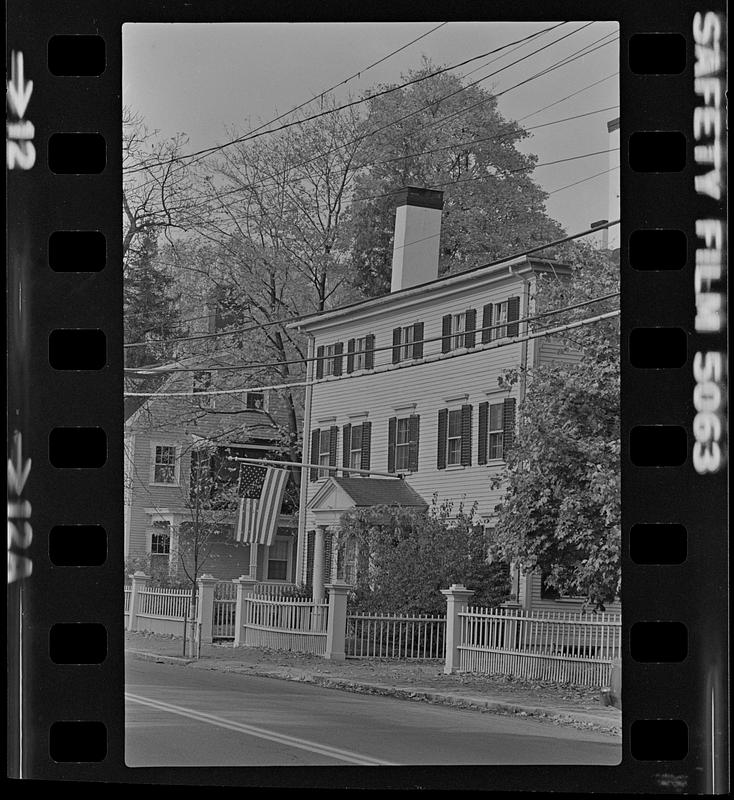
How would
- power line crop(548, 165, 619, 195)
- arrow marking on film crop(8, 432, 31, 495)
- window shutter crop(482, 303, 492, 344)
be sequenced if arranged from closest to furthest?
1. arrow marking on film crop(8, 432, 31, 495)
2. power line crop(548, 165, 619, 195)
3. window shutter crop(482, 303, 492, 344)

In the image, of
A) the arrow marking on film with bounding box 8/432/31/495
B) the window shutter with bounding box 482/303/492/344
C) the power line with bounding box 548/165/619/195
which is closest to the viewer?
the arrow marking on film with bounding box 8/432/31/495

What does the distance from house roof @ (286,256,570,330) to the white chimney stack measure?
0.09 ft

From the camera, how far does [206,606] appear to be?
9.63ft

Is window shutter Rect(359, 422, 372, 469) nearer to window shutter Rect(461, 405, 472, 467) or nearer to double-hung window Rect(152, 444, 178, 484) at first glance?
window shutter Rect(461, 405, 472, 467)

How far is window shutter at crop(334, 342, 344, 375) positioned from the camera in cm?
288

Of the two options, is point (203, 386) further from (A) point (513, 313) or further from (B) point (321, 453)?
(A) point (513, 313)

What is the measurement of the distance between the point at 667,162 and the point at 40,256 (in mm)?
1287

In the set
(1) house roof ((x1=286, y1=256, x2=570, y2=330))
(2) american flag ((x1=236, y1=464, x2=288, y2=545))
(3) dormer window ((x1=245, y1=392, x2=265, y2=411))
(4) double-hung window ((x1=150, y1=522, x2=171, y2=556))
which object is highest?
(1) house roof ((x1=286, y1=256, x2=570, y2=330))

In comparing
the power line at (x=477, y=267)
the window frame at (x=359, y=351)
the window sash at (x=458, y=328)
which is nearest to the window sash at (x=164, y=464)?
the power line at (x=477, y=267)

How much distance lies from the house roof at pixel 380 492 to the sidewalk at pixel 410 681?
0.34 meters

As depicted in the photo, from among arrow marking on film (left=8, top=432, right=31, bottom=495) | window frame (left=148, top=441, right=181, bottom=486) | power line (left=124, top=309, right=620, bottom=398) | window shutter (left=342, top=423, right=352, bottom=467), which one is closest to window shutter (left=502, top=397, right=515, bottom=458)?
power line (left=124, top=309, right=620, bottom=398)

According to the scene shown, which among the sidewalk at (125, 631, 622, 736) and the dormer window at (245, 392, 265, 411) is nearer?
the sidewalk at (125, 631, 622, 736)

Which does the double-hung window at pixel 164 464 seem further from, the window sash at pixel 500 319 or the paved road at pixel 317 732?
the window sash at pixel 500 319

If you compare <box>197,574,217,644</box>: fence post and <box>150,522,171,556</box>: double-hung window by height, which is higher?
<box>150,522,171,556</box>: double-hung window
